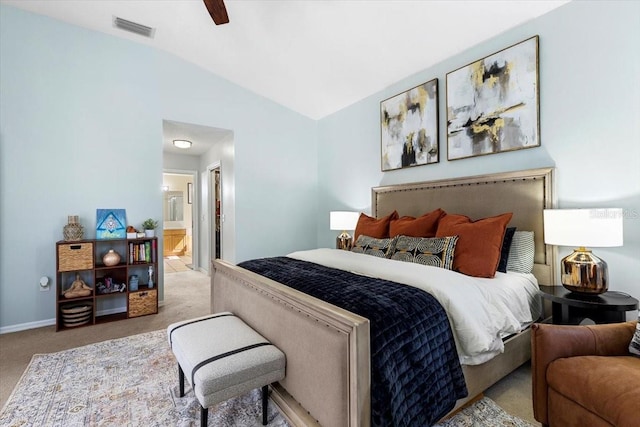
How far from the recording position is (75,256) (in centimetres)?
309

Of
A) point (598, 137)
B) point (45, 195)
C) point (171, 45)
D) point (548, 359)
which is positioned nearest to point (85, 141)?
point (45, 195)

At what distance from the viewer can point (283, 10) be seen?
9.17 ft

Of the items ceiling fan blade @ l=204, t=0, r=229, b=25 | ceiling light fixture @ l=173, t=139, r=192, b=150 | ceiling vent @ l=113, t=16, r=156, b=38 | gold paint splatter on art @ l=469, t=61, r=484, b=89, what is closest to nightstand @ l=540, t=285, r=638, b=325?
gold paint splatter on art @ l=469, t=61, r=484, b=89

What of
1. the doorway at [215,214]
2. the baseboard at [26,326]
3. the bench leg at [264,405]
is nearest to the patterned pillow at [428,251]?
the bench leg at [264,405]

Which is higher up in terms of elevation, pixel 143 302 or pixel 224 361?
pixel 224 361

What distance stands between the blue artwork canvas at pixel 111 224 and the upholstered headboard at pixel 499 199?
3.19 metres

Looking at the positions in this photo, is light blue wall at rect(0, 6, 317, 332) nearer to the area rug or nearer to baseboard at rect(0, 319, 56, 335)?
baseboard at rect(0, 319, 56, 335)

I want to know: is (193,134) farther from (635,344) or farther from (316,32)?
(635,344)

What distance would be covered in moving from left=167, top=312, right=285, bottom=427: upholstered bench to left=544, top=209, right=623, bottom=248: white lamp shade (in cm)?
187

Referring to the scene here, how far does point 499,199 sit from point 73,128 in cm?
436

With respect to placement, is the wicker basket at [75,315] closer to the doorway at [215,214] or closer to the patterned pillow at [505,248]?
the doorway at [215,214]

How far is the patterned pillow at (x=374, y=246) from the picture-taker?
2700 mm

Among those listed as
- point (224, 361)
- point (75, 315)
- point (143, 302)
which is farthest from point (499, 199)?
point (75, 315)

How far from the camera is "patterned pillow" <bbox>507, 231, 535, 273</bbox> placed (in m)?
2.30
